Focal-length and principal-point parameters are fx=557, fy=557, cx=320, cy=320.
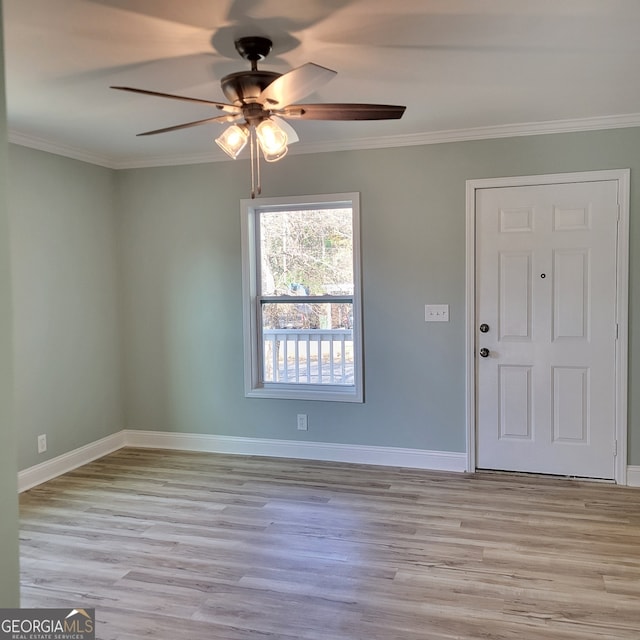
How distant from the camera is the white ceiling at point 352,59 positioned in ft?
7.00

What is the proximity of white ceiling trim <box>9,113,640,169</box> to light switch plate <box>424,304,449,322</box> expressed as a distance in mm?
1190

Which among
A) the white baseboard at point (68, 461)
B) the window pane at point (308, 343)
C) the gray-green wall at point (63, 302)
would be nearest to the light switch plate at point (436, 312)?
the window pane at point (308, 343)

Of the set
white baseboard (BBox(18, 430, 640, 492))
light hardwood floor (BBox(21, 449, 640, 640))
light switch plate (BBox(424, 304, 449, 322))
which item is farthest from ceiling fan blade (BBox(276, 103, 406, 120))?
white baseboard (BBox(18, 430, 640, 492))

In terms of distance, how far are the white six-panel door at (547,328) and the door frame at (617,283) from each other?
3cm

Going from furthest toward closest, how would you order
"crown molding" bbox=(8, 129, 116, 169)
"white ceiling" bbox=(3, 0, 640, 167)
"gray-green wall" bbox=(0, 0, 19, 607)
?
"crown molding" bbox=(8, 129, 116, 169)
"white ceiling" bbox=(3, 0, 640, 167)
"gray-green wall" bbox=(0, 0, 19, 607)

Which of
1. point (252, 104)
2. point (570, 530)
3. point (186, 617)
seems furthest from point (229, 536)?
point (252, 104)

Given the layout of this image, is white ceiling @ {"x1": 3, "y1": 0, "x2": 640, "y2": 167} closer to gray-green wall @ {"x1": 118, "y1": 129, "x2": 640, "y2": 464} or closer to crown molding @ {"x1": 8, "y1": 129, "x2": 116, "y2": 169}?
crown molding @ {"x1": 8, "y1": 129, "x2": 116, "y2": 169}

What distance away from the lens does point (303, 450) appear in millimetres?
4527

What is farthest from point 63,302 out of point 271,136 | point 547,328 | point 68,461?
point 547,328

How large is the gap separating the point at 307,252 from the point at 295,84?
2.42 meters

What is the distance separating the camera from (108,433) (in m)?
4.79

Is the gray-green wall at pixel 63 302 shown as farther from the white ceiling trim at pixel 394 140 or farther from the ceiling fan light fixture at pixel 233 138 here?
the ceiling fan light fixture at pixel 233 138

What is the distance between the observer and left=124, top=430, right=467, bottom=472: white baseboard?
422 cm

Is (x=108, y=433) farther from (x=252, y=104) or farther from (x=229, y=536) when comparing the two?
(x=252, y=104)
